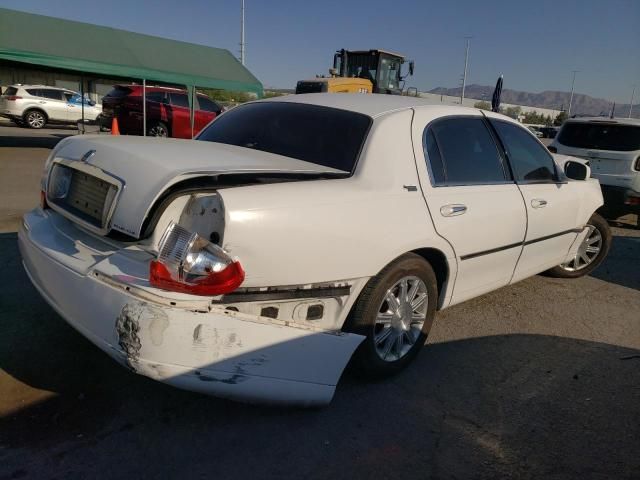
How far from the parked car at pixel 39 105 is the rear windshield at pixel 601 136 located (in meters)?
16.3

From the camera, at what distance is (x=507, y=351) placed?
3.53m

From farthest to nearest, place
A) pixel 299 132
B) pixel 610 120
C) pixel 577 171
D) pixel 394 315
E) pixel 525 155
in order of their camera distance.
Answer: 1. pixel 610 120
2. pixel 577 171
3. pixel 525 155
4. pixel 299 132
5. pixel 394 315

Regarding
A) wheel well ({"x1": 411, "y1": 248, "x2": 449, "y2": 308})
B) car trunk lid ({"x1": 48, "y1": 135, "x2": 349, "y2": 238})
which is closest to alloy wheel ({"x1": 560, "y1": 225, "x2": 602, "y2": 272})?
wheel well ({"x1": 411, "y1": 248, "x2": 449, "y2": 308})

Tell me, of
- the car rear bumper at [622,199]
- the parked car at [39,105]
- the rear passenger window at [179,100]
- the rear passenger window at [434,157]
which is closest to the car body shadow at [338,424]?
the rear passenger window at [434,157]

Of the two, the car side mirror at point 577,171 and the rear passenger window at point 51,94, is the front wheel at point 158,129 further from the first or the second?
the car side mirror at point 577,171

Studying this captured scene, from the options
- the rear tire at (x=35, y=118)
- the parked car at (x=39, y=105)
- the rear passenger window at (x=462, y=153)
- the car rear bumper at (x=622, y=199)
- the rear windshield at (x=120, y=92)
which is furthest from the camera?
the rear tire at (x=35, y=118)

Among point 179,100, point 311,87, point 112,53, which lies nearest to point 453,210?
point 311,87

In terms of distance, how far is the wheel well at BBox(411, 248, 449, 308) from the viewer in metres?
3.04

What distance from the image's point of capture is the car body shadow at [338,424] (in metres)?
2.25

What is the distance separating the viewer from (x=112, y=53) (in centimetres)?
1331

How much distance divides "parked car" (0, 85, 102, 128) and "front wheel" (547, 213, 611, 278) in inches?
705

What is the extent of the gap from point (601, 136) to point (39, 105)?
63.8ft

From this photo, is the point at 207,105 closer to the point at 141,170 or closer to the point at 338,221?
the point at 141,170

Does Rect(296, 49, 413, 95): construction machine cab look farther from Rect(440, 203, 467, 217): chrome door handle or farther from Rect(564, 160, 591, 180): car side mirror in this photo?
Rect(440, 203, 467, 217): chrome door handle
